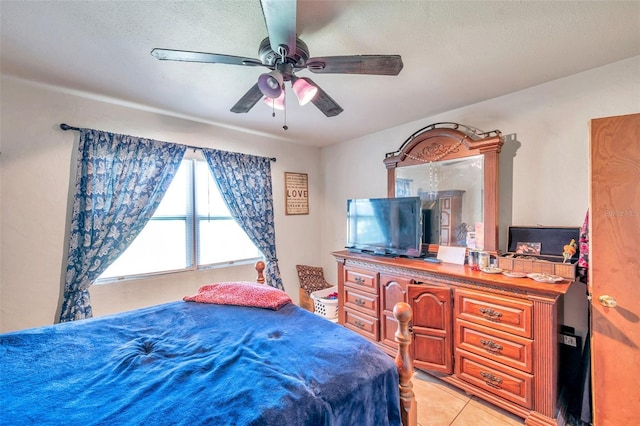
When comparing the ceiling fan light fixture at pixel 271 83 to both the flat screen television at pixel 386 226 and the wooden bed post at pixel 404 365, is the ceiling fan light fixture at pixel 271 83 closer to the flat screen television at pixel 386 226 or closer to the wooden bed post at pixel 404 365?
the wooden bed post at pixel 404 365

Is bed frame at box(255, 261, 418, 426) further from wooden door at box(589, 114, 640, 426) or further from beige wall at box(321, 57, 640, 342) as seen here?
beige wall at box(321, 57, 640, 342)

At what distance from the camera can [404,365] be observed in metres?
1.24

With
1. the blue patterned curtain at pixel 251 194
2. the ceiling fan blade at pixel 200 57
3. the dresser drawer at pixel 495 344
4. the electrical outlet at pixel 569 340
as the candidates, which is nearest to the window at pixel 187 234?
the blue patterned curtain at pixel 251 194

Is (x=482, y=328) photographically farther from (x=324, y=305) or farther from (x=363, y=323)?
(x=324, y=305)

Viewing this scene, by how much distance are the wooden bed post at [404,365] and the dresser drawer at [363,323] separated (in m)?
1.35

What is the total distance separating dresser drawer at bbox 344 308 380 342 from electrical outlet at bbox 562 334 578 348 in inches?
54.9

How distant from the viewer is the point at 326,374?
104cm

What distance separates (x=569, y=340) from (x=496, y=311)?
0.69 meters

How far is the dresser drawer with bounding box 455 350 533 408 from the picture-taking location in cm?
170

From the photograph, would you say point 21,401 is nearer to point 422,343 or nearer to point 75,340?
point 75,340

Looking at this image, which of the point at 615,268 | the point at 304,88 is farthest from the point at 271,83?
the point at 615,268

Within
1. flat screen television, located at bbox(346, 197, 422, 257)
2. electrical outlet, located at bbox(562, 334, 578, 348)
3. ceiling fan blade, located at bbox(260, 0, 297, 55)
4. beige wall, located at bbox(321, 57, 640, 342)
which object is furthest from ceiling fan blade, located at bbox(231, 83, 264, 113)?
electrical outlet, located at bbox(562, 334, 578, 348)

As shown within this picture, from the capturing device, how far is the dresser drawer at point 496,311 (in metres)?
1.70

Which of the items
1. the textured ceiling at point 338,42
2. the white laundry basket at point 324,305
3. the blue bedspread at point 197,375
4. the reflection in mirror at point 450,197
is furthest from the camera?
the white laundry basket at point 324,305
